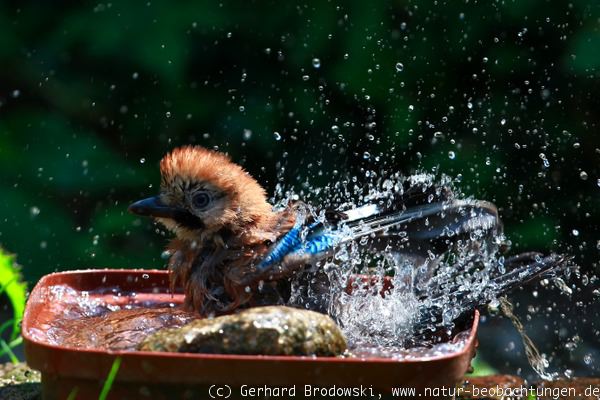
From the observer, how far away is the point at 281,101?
14.5ft

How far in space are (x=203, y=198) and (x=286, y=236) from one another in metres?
0.32

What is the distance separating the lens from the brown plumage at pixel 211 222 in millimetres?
2922

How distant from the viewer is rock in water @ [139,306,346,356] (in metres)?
2.19

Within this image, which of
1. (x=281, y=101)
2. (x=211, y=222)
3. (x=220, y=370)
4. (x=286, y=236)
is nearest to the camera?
(x=220, y=370)

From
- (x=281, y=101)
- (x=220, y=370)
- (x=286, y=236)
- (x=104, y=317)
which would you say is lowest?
(x=104, y=317)

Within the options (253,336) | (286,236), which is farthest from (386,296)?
(253,336)

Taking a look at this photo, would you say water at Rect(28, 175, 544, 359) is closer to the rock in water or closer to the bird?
the bird

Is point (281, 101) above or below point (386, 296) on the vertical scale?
above

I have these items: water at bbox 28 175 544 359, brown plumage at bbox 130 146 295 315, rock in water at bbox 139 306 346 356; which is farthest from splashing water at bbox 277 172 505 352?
rock in water at bbox 139 306 346 356

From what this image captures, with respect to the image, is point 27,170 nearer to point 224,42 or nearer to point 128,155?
point 128,155

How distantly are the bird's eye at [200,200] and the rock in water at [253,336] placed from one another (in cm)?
79

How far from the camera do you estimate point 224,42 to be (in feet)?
14.7

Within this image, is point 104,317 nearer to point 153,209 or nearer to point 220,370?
point 153,209

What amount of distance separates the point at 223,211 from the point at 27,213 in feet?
5.74
